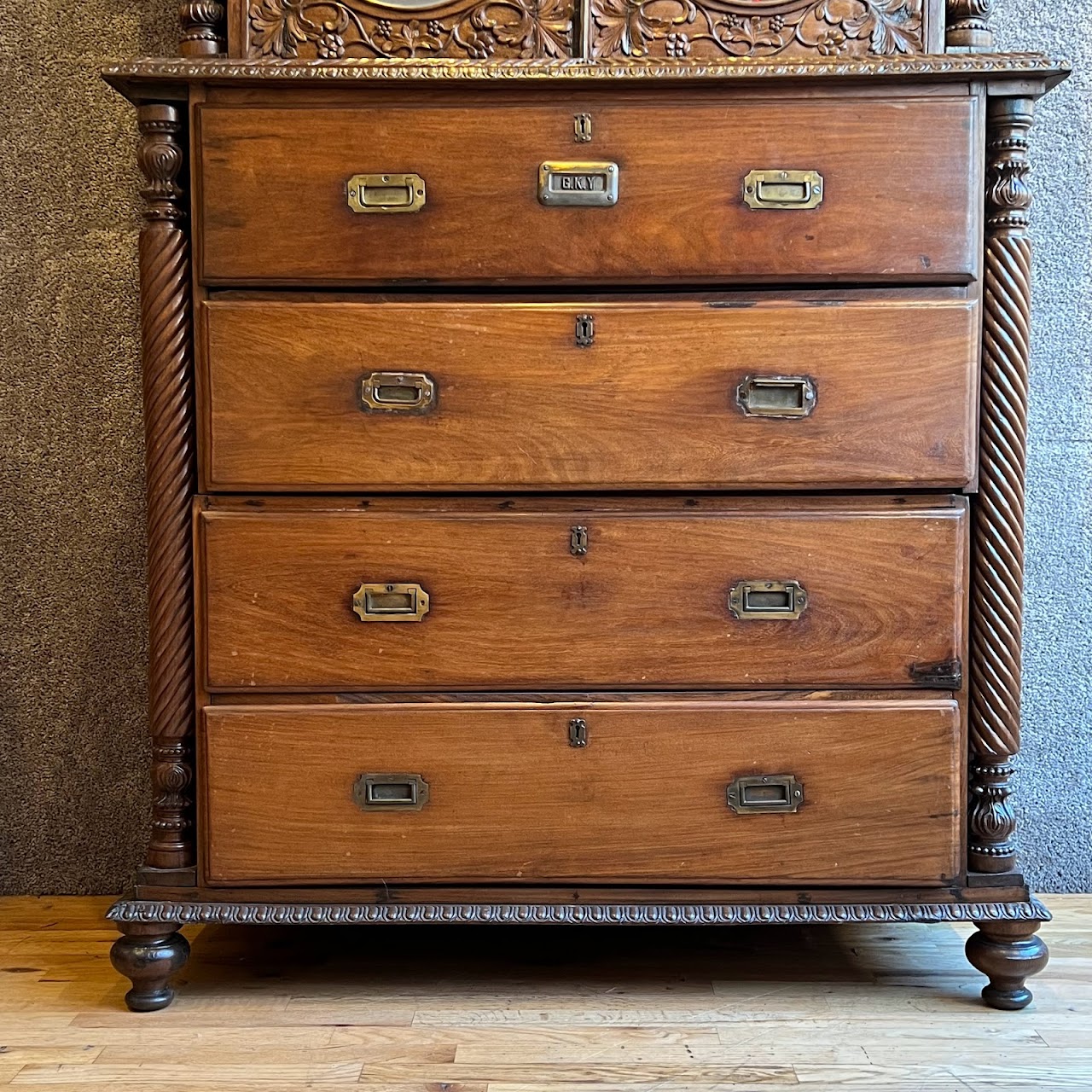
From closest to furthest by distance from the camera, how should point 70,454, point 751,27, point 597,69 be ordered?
point 597,69 → point 751,27 → point 70,454

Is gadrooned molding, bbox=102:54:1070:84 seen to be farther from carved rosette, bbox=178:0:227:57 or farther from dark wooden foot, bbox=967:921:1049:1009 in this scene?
dark wooden foot, bbox=967:921:1049:1009

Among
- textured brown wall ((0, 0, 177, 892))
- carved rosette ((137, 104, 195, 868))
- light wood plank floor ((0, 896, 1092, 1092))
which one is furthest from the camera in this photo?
textured brown wall ((0, 0, 177, 892))

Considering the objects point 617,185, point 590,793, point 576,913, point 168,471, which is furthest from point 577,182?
point 576,913

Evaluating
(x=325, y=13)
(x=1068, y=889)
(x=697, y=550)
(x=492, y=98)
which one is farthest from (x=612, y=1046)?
(x=325, y=13)

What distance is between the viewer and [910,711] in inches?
60.6

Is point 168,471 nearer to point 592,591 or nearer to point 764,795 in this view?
point 592,591

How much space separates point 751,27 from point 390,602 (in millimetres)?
886

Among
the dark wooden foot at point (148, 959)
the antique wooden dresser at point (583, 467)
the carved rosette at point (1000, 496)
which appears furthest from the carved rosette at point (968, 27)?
the dark wooden foot at point (148, 959)

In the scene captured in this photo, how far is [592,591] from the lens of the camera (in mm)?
1536

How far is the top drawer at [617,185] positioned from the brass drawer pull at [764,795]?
640 mm

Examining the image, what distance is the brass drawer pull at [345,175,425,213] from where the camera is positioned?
58.9 inches

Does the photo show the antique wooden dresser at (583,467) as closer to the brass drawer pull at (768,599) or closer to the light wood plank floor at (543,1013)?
the brass drawer pull at (768,599)

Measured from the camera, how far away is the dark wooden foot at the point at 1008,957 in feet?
5.14

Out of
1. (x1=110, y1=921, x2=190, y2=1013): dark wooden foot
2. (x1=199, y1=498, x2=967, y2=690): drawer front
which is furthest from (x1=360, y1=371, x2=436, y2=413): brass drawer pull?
(x1=110, y1=921, x2=190, y2=1013): dark wooden foot
